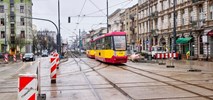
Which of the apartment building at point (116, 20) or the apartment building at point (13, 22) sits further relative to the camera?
the apartment building at point (116, 20)

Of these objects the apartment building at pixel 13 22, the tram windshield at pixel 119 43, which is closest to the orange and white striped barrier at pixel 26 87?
the tram windshield at pixel 119 43

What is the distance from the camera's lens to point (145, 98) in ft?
32.4

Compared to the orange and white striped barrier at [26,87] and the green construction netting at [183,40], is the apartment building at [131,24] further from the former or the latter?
the orange and white striped barrier at [26,87]

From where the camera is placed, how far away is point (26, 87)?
5613 mm

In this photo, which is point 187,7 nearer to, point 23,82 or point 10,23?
point 23,82

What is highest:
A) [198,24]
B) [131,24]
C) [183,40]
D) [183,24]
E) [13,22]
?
[13,22]

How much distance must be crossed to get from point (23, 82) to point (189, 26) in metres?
42.1

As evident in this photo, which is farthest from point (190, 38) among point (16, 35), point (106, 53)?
point (16, 35)

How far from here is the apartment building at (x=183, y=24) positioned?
40688 mm

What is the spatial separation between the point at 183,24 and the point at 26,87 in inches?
1767

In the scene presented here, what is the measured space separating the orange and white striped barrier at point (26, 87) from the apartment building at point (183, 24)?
3572cm

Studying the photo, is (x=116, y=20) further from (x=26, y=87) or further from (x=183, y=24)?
(x=26, y=87)

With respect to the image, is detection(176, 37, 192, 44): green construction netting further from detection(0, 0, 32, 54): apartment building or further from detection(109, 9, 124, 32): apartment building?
detection(109, 9, 124, 32): apartment building

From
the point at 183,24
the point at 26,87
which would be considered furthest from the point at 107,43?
the point at 26,87
